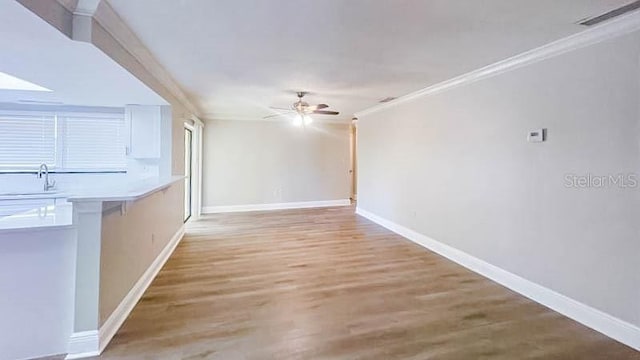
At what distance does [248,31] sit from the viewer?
8.36 ft

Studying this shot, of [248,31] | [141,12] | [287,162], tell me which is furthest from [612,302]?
[287,162]

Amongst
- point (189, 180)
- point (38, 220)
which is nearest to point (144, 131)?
point (38, 220)

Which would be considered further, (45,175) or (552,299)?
(45,175)

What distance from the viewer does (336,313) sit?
9.34 ft

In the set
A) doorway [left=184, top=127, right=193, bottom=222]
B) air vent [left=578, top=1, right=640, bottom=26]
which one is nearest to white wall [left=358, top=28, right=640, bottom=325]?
air vent [left=578, top=1, right=640, bottom=26]

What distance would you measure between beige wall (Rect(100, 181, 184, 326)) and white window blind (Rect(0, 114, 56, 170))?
6.94ft

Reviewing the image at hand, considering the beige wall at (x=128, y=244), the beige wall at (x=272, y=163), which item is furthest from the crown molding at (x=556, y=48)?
the beige wall at (x=272, y=163)

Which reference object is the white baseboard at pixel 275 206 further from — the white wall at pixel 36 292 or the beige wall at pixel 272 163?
the white wall at pixel 36 292

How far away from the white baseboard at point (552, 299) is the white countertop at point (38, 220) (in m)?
3.87

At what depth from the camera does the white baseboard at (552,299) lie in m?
2.43

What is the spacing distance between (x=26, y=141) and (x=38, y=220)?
345 cm

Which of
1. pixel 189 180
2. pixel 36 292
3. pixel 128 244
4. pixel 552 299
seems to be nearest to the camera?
pixel 36 292

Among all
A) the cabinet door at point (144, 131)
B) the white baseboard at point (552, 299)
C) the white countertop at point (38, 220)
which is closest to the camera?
the white countertop at point (38, 220)

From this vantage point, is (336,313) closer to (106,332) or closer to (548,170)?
(106,332)
